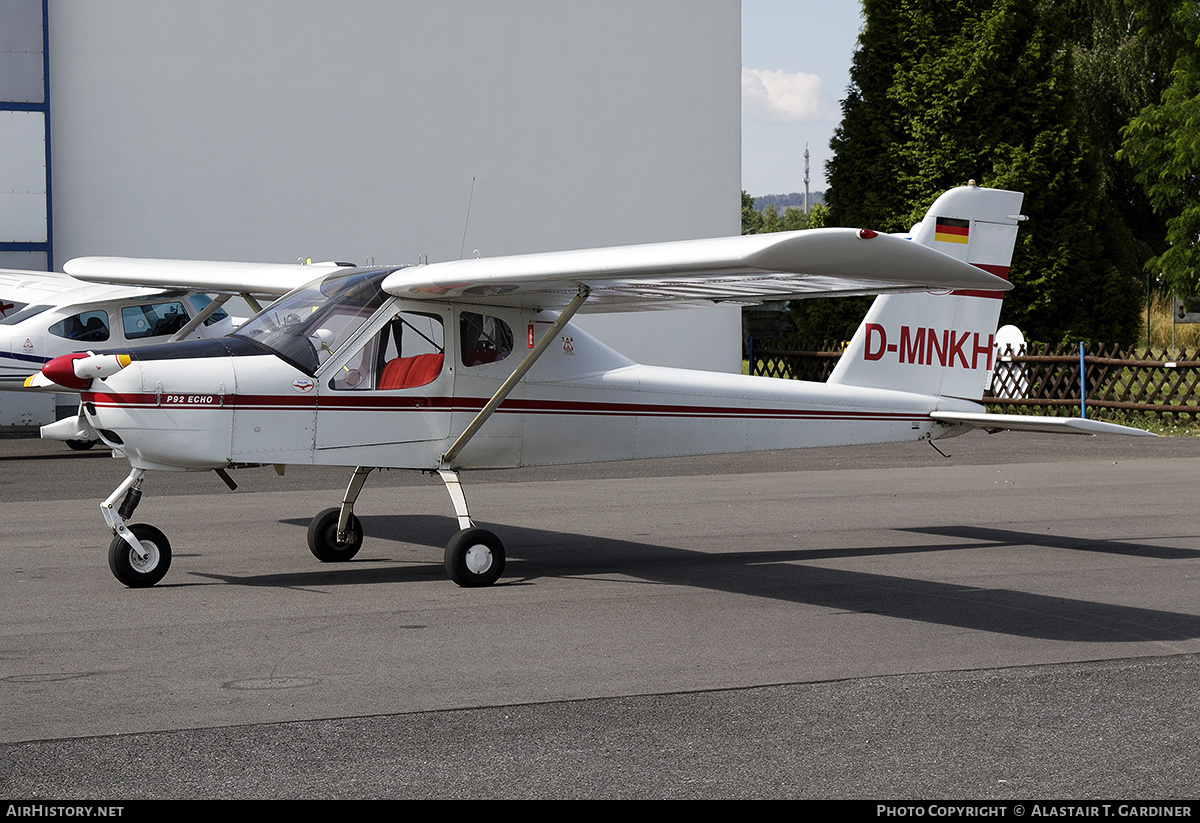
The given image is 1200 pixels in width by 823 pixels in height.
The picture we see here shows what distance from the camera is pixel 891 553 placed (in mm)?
10086

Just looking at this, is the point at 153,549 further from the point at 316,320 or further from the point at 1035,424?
the point at 1035,424

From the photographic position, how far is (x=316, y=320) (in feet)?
28.8

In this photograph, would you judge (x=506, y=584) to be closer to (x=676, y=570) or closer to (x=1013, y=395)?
(x=676, y=570)

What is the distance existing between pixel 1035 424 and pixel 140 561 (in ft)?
20.1

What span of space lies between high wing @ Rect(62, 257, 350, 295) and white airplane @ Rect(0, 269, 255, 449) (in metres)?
5.13

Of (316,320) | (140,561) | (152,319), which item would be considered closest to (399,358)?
(316,320)

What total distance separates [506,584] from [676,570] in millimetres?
1307

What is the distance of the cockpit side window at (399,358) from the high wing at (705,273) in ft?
0.69

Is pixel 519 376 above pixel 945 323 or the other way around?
the other way around

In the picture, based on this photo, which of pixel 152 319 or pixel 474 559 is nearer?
pixel 474 559

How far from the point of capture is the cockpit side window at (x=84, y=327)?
60.4 ft

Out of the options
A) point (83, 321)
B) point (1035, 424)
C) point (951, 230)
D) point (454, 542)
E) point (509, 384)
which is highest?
point (951, 230)

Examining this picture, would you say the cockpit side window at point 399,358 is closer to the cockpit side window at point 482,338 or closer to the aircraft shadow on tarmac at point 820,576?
the cockpit side window at point 482,338
